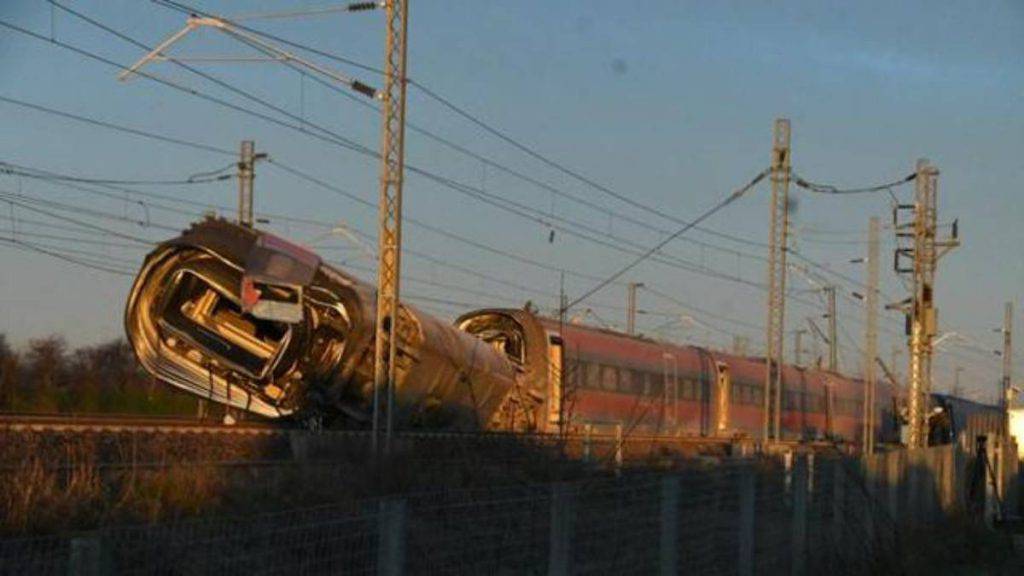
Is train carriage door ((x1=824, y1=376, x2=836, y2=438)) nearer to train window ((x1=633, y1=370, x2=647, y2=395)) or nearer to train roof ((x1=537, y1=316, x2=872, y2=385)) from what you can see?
train roof ((x1=537, y1=316, x2=872, y2=385))

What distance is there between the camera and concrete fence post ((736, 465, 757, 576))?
12039 mm

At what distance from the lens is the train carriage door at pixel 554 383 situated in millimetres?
31128

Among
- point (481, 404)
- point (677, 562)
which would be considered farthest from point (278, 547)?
point (481, 404)

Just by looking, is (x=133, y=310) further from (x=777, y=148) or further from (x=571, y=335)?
(x=777, y=148)

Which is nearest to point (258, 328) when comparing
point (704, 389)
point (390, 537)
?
point (390, 537)

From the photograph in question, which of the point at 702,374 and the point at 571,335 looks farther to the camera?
the point at 702,374

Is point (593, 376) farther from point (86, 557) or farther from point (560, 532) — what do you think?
point (86, 557)

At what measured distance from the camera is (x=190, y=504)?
10.1 meters

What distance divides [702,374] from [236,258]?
2324 centimetres

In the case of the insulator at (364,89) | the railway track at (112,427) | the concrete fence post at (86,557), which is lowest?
the concrete fence post at (86,557)

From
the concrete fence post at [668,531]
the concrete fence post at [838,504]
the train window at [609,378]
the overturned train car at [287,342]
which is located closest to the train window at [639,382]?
the train window at [609,378]

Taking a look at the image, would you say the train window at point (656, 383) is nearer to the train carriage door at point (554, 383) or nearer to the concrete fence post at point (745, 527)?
the train carriage door at point (554, 383)

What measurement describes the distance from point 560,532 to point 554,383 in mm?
22869

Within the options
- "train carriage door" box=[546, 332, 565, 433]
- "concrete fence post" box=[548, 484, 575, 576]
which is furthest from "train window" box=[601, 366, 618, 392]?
"concrete fence post" box=[548, 484, 575, 576]
